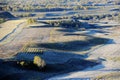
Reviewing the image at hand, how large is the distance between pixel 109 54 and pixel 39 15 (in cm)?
8015

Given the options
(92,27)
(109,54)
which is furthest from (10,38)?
(92,27)

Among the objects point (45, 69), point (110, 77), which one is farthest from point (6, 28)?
point (110, 77)

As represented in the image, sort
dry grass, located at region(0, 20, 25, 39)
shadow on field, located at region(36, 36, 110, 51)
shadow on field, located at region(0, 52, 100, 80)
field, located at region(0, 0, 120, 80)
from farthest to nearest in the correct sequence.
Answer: dry grass, located at region(0, 20, 25, 39) → shadow on field, located at region(36, 36, 110, 51) → field, located at region(0, 0, 120, 80) → shadow on field, located at region(0, 52, 100, 80)

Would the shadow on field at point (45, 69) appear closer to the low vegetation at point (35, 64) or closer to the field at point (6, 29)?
the low vegetation at point (35, 64)

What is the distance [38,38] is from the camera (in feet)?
261

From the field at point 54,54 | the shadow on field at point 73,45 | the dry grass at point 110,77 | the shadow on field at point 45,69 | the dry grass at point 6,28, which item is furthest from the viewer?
the dry grass at point 6,28

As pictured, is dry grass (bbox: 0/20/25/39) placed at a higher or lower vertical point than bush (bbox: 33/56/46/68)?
lower

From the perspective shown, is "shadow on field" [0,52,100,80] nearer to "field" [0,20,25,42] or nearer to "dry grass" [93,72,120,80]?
"dry grass" [93,72,120,80]

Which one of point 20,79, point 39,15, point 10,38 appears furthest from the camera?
point 39,15

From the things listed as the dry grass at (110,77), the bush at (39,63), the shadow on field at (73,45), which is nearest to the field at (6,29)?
the shadow on field at (73,45)

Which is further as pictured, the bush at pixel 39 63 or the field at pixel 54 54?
the bush at pixel 39 63

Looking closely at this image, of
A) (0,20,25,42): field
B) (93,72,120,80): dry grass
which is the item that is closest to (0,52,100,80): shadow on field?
(93,72,120,80): dry grass

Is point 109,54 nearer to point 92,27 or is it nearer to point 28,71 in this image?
point 28,71

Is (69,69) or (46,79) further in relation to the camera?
(69,69)
